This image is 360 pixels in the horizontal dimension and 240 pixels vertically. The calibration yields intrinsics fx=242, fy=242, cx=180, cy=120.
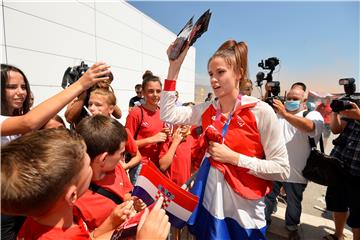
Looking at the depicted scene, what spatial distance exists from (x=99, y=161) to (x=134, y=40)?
10.7 m

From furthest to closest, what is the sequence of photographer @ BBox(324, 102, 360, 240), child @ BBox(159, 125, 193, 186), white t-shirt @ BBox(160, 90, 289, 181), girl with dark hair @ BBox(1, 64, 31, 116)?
photographer @ BBox(324, 102, 360, 240), child @ BBox(159, 125, 193, 186), girl with dark hair @ BBox(1, 64, 31, 116), white t-shirt @ BBox(160, 90, 289, 181)

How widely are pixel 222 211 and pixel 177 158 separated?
1.14m

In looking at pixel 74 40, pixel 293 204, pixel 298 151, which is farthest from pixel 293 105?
pixel 74 40

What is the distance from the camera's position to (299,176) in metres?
3.15

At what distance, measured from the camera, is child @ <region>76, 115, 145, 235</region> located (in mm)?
1317

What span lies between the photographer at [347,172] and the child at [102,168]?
2.45 meters

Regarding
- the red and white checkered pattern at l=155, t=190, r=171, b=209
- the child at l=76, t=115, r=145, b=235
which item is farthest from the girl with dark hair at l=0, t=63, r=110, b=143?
the red and white checkered pattern at l=155, t=190, r=171, b=209

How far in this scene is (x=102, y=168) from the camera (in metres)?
1.42

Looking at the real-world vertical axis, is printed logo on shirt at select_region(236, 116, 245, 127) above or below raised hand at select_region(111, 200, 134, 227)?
above

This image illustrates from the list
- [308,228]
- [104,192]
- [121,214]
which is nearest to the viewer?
[121,214]

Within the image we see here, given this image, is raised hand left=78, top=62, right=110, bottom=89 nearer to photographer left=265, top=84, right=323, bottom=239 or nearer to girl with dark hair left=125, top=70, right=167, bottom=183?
girl with dark hair left=125, top=70, right=167, bottom=183

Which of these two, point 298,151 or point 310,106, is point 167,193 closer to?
point 298,151

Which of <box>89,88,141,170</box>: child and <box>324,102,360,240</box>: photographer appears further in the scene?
<box>324,102,360,240</box>: photographer

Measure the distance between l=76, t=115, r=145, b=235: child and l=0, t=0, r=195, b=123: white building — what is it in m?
4.97
